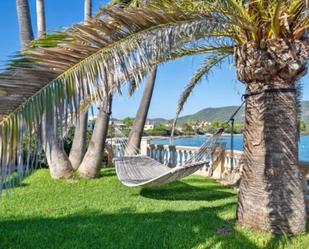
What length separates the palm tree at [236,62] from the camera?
2055 mm

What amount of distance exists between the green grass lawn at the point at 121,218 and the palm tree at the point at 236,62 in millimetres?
452

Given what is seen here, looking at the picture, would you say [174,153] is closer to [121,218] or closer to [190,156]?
[190,156]

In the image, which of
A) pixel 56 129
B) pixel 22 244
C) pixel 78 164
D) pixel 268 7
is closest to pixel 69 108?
pixel 56 129

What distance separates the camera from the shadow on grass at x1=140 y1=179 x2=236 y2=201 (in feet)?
19.2

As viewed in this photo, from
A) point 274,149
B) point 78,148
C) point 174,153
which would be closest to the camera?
point 274,149

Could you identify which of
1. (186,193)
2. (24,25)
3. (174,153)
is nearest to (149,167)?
(186,193)

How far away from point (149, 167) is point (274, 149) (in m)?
3.31

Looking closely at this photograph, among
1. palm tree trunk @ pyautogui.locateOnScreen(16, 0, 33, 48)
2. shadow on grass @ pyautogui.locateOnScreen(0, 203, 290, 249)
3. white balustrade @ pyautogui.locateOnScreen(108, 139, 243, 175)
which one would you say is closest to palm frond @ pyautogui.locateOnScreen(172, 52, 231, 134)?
white balustrade @ pyautogui.locateOnScreen(108, 139, 243, 175)

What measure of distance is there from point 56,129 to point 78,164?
5.39 meters

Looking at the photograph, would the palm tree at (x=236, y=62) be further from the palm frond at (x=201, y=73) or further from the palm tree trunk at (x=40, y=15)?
the palm tree trunk at (x=40, y=15)

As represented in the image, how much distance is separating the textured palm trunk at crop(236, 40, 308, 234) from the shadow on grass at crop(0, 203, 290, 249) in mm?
303

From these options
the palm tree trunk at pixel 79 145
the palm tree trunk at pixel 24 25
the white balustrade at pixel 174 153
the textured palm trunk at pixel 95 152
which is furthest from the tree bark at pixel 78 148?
the palm tree trunk at pixel 24 25

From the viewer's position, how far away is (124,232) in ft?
12.4

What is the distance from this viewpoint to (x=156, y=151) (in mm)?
9664
